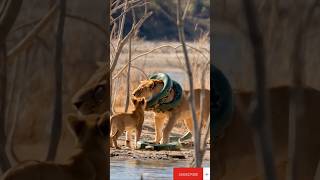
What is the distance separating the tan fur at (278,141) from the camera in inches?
117

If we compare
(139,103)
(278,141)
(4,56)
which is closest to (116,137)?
(139,103)

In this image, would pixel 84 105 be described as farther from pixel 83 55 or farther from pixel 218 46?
pixel 218 46

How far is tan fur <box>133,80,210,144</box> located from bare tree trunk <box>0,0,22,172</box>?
2.58ft

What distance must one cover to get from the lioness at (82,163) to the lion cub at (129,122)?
0.06 metres

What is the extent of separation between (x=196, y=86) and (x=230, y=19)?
45 cm

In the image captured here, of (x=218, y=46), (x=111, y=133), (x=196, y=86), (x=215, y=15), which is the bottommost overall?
(x=111, y=133)

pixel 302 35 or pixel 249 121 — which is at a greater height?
pixel 302 35

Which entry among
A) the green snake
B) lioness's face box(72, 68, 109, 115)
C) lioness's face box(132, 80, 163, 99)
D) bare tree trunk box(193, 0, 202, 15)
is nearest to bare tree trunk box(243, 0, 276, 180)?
bare tree trunk box(193, 0, 202, 15)

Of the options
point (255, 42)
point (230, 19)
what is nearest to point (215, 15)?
point (230, 19)

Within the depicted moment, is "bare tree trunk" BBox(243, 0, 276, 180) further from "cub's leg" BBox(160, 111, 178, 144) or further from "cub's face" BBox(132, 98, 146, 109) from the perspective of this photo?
"cub's face" BBox(132, 98, 146, 109)

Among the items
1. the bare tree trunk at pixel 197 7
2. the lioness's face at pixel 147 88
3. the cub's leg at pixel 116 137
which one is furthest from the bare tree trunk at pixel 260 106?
the cub's leg at pixel 116 137

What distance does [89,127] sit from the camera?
300 centimetres

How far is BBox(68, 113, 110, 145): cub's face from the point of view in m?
2.98

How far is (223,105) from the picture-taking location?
2969 mm
